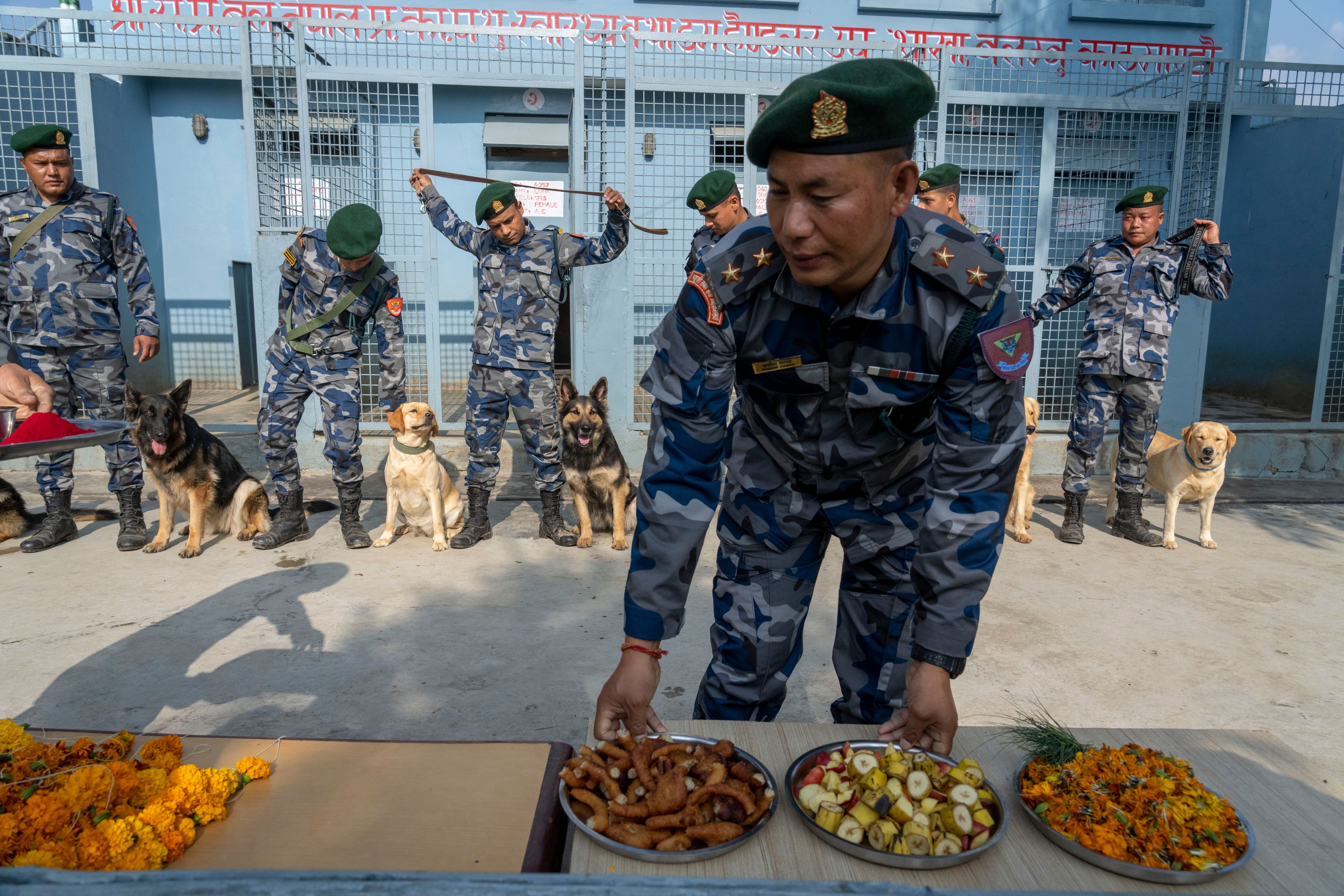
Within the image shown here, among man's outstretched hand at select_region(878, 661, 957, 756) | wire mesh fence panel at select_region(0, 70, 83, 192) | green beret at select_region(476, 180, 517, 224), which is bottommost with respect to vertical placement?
man's outstretched hand at select_region(878, 661, 957, 756)

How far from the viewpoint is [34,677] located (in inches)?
128

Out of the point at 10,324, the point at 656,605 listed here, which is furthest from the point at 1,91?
the point at 656,605

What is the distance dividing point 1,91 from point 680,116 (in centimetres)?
715

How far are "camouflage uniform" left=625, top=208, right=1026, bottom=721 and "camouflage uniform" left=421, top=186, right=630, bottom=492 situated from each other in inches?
145

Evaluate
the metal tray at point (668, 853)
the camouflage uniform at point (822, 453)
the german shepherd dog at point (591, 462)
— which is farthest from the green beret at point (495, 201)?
the metal tray at point (668, 853)

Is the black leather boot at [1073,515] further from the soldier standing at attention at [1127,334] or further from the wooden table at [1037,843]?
the wooden table at [1037,843]

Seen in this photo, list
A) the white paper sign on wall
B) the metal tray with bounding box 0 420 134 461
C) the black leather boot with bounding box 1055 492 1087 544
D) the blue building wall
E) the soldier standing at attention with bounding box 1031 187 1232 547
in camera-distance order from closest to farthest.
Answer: the metal tray with bounding box 0 420 134 461 → the soldier standing at attention with bounding box 1031 187 1232 547 → the black leather boot with bounding box 1055 492 1087 544 → the white paper sign on wall → the blue building wall

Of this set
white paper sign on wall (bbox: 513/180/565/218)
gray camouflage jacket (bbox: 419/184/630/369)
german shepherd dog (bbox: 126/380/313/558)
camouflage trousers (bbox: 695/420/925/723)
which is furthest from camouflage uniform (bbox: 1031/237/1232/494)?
german shepherd dog (bbox: 126/380/313/558)

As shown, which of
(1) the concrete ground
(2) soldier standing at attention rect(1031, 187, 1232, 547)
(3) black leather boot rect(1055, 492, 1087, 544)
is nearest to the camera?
(1) the concrete ground

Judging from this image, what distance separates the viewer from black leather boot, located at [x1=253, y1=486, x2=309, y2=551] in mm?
5266

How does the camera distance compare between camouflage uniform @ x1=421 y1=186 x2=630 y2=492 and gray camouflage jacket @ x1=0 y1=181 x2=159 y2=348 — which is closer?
gray camouflage jacket @ x1=0 y1=181 x2=159 y2=348

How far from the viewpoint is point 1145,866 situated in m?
1.25

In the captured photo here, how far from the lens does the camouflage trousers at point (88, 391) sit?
4.94m

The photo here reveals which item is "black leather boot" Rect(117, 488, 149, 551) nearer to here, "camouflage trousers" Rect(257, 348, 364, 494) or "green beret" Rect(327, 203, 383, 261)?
"camouflage trousers" Rect(257, 348, 364, 494)
